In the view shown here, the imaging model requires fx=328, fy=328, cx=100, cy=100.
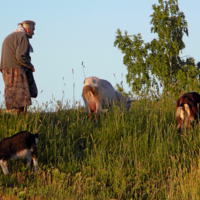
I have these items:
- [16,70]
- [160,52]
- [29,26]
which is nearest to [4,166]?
[16,70]

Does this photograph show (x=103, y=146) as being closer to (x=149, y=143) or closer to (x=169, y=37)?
(x=149, y=143)

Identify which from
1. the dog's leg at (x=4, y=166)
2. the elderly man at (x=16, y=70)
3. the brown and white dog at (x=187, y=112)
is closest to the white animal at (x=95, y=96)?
the elderly man at (x=16, y=70)

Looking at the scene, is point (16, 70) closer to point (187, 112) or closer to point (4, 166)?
point (4, 166)

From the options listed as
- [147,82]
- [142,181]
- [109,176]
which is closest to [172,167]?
[142,181]

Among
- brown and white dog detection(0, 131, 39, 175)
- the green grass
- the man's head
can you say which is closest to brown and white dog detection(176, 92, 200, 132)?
the green grass

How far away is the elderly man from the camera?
29.9 feet

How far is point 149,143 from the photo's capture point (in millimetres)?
8273

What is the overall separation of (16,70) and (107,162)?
381 centimetres

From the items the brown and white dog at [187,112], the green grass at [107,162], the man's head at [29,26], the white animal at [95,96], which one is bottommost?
the green grass at [107,162]

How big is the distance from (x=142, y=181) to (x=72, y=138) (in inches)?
85.5

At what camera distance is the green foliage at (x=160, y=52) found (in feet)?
113

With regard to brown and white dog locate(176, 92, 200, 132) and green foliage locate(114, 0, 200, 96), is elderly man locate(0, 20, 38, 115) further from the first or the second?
green foliage locate(114, 0, 200, 96)

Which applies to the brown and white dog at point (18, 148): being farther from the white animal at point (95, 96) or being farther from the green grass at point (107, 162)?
the white animal at point (95, 96)

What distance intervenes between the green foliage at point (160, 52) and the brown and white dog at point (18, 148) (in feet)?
91.4
